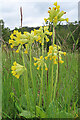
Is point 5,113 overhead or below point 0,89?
below

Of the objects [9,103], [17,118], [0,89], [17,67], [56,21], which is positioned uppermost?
[56,21]

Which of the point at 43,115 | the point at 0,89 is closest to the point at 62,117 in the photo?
the point at 43,115

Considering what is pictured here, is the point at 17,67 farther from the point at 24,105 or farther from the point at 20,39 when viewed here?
the point at 24,105

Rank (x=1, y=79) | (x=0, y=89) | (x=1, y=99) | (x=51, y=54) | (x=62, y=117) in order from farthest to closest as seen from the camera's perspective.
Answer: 1. (x=1, y=79)
2. (x=0, y=89)
3. (x=1, y=99)
4. (x=51, y=54)
5. (x=62, y=117)

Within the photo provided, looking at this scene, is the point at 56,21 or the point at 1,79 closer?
the point at 56,21

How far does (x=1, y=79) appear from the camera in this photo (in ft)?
4.96

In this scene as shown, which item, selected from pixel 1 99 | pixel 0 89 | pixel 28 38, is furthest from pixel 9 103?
pixel 28 38

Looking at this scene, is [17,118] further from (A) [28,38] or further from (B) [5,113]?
(A) [28,38]

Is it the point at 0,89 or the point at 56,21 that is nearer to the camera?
the point at 56,21

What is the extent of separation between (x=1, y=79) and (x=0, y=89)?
18cm

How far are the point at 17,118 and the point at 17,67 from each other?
17.7 inches

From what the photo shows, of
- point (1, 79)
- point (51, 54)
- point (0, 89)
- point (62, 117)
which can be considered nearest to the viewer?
point (62, 117)

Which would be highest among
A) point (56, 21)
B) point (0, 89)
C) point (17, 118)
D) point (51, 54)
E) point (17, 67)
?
point (56, 21)

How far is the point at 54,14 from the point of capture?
1137 mm
